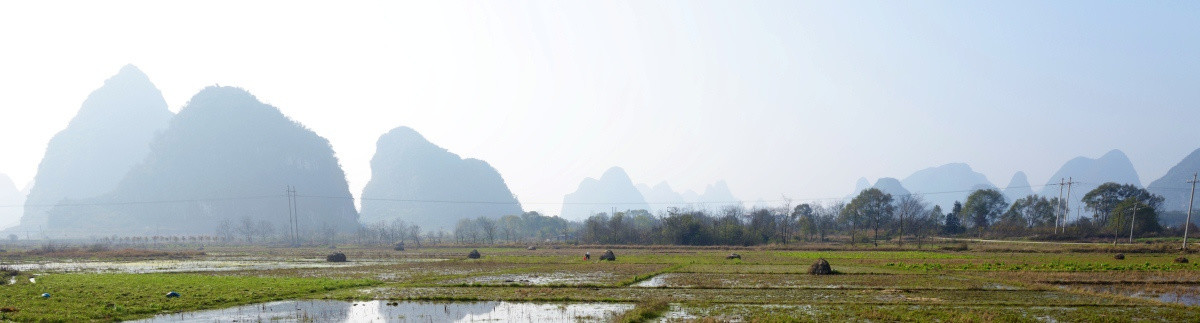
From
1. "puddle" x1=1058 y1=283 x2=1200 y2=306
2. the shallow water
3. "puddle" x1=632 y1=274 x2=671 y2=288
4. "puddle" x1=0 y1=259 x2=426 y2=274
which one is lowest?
"puddle" x1=0 y1=259 x2=426 y2=274

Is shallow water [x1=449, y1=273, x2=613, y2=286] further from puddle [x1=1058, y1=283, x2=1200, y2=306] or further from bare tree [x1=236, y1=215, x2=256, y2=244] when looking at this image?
bare tree [x1=236, y1=215, x2=256, y2=244]

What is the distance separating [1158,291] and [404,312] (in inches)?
1123

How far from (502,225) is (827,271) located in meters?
139

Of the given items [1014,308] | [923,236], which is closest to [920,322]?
[1014,308]

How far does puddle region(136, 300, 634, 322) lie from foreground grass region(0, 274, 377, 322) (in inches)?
60.9

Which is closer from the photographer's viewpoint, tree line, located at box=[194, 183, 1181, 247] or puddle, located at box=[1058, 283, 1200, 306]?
puddle, located at box=[1058, 283, 1200, 306]

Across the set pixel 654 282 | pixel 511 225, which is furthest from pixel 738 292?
pixel 511 225

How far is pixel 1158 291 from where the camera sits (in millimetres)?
23719

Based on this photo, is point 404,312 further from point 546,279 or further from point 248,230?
point 248,230

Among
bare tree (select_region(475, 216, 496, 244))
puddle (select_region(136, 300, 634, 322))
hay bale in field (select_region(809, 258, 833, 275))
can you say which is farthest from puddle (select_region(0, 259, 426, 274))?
bare tree (select_region(475, 216, 496, 244))

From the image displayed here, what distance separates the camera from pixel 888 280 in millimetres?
28734

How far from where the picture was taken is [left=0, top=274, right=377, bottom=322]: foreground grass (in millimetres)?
18641

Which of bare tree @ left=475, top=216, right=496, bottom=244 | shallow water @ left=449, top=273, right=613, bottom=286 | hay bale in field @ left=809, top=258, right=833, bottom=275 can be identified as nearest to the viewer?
shallow water @ left=449, top=273, right=613, bottom=286

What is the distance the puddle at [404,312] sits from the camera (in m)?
18.3
